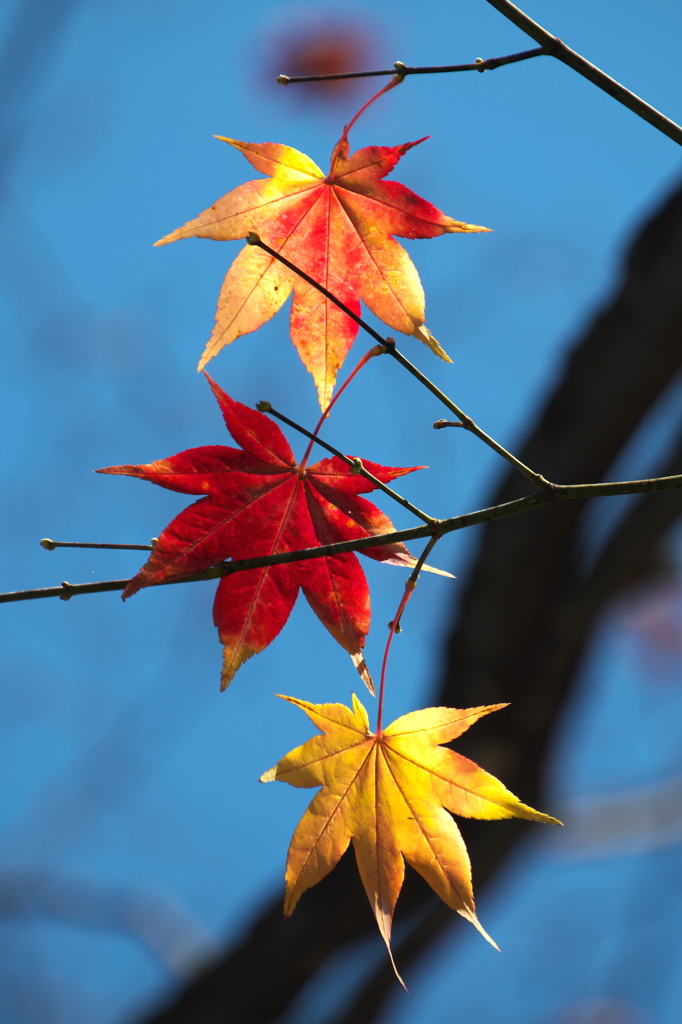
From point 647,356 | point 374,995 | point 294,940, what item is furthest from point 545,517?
point 374,995

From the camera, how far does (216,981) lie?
2.29 metres

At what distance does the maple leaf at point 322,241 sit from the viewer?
65 cm

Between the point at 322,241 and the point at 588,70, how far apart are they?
0.88ft

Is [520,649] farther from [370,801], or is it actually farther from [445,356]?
[445,356]

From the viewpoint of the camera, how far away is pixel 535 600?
2.12 meters

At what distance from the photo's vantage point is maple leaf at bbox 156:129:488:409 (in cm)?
65

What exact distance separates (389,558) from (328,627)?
0.08 m

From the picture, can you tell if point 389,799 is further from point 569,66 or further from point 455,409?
point 569,66

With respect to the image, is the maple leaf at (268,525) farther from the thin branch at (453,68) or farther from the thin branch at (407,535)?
the thin branch at (453,68)

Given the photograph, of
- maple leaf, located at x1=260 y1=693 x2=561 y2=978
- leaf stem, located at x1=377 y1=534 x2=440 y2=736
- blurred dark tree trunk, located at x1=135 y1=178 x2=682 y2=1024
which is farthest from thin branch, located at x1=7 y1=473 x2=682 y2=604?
blurred dark tree trunk, located at x1=135 y1=178 x2=682 y2=1024

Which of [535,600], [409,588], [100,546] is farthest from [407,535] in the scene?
[535,600]

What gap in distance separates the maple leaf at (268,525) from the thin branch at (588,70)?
30 cm

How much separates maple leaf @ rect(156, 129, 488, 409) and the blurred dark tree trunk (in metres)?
1.35

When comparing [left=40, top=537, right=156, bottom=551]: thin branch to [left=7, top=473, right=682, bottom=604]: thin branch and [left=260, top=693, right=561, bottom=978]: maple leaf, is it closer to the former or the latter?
[left=7, top=473, right=682, bottom=604]: thin branch
